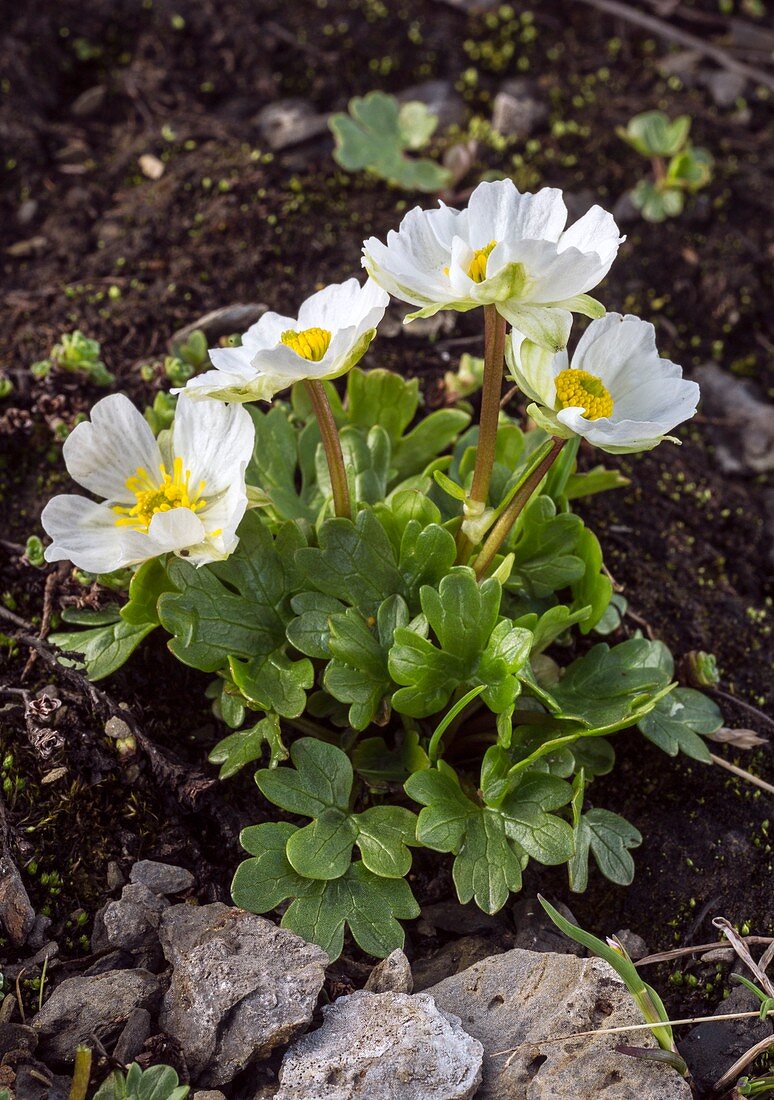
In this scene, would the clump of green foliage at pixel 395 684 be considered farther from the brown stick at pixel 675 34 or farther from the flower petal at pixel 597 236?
the brown stick at pixel 675 34

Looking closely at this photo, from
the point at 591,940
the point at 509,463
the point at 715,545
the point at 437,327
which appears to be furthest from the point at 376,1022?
the point at 437,327

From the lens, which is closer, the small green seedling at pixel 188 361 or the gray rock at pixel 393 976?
the gray rock at pixel 393 976

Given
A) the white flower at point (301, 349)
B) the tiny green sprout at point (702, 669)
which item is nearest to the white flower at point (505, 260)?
the white flower at point (301, 349)

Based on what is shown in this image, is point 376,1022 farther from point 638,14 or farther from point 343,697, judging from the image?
point 638,14

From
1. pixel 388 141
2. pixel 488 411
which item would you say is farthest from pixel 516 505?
pixel 388 141

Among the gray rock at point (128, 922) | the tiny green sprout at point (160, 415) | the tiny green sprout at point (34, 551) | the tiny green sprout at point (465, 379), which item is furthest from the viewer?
the tiny green sprout at point (465, 379)

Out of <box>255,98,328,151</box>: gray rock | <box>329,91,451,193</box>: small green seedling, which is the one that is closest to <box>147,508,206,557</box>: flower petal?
<box>329,91,451,193</box>: small green seedling

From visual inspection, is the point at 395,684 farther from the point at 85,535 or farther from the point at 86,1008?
the point at 86,1008
